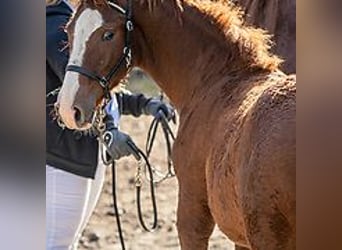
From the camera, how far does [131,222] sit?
3.30 metres

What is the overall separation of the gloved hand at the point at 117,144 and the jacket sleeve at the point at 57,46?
167 millimetres

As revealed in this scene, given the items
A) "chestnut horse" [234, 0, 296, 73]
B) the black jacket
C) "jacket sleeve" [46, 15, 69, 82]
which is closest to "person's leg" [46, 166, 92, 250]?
the black jacket

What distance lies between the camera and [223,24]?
5.24ft

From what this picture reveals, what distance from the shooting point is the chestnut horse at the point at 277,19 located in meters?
1.87

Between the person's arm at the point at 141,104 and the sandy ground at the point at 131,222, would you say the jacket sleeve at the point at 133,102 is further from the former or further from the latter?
the sandy ground at the point at 131,222

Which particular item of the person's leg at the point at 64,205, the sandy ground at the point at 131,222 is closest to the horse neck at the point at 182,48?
the person's leg at the point at 64,205

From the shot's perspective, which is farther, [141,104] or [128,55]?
[141,104]

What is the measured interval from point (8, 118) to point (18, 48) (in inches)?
2.2

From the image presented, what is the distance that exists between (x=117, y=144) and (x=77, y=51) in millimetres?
360

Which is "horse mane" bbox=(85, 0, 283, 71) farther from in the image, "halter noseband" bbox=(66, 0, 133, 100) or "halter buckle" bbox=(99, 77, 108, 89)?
"halter buckle" bbox=(99, 77, 108, 89)

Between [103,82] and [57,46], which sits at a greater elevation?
[57,46]

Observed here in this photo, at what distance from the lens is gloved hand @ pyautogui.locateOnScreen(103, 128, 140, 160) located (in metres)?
1.77

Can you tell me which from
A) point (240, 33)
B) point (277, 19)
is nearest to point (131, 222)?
point (277, 19)

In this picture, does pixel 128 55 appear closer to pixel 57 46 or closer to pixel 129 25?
pixel 129 25
